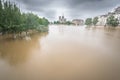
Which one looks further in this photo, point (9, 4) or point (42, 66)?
point (9, 4)

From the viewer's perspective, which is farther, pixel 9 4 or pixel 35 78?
pixel 9 4

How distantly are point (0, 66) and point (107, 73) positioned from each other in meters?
5.64

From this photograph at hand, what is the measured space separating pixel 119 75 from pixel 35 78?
3.81 metres

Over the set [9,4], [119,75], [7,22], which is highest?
[9,4]

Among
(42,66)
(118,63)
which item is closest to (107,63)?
(118,63)

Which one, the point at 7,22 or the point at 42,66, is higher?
the point at 7,22

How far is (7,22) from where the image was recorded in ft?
39.4

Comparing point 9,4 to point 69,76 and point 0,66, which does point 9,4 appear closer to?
point 0,66

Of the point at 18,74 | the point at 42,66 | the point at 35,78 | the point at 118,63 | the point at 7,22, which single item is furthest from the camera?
the point at 7,22

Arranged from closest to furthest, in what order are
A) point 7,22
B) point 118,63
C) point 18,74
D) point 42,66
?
1. point 18,74
2. point 42,66
3. point 118,63
4. point 7,22

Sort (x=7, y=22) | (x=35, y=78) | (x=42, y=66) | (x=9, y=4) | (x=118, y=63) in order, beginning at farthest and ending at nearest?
(x=9, y=4)
(x=7, y=22)
(x=118, y=63)
(x=42, y=66)
(x=35, y=78)

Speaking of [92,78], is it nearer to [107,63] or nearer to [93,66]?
[93,66]

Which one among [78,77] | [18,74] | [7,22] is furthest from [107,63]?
[7,22]

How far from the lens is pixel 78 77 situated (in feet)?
13.7
